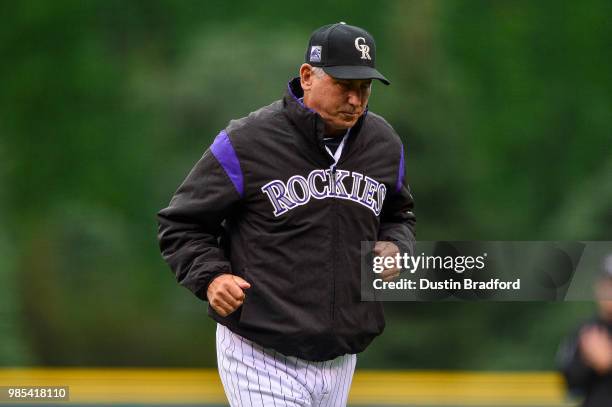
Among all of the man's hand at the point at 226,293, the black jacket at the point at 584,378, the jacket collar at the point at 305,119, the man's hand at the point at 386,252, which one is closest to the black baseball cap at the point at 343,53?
the jacket collar at the point at 305,119

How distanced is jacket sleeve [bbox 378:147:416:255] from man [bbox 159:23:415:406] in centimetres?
16

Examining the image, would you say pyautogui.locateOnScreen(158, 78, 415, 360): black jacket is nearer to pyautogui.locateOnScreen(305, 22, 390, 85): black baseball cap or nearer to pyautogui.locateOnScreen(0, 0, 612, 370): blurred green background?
pyautogui.locateOnScreen(305, 22, 390, 85): black baseball cap

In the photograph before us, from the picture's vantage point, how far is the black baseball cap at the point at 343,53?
355 cm

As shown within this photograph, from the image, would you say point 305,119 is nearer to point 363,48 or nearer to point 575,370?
point 363,48

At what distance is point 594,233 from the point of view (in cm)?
873

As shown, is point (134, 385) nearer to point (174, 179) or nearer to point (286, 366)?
point (174, 179)

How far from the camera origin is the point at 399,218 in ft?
13.0

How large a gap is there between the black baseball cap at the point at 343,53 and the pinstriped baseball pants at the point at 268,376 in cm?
91

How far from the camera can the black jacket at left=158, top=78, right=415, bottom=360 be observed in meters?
3.56

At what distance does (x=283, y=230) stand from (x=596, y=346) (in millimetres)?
1045

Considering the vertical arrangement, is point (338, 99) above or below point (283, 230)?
above

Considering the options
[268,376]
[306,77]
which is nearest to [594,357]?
[268,376]

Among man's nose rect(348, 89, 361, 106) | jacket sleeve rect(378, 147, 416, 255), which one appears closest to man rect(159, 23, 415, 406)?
man's nose rect(348, 89, 361, 106)

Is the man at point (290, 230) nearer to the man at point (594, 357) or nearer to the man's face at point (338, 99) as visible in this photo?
the man's face at point (338, 99)
